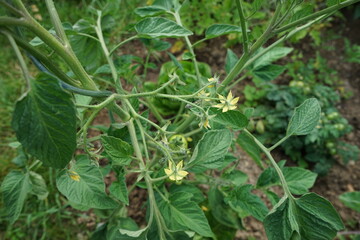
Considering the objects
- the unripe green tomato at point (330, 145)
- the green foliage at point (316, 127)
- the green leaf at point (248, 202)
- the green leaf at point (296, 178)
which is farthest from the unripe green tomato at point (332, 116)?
the green leaf at point (248, 202)

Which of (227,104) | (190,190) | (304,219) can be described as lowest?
(190,190)

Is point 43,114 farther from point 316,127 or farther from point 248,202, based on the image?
point 316,127

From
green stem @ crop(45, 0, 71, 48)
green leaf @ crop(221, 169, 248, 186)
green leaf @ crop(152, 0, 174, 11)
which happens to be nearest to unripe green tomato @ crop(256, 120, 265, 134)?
green leaf @ crop(221, 169, 248, 186)

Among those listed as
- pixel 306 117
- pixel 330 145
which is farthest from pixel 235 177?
pixel 330 145

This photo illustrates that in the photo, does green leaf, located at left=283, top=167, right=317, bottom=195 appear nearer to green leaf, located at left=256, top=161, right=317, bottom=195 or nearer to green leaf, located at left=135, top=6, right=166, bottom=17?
green leaf, located at left=256, top=161, right=317, bottom=195

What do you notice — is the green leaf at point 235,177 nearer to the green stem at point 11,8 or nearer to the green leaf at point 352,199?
the green leaf at point 352,199

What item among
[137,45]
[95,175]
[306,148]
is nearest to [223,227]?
[95,175]

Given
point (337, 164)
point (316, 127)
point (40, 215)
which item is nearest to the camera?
point (40, 215)
